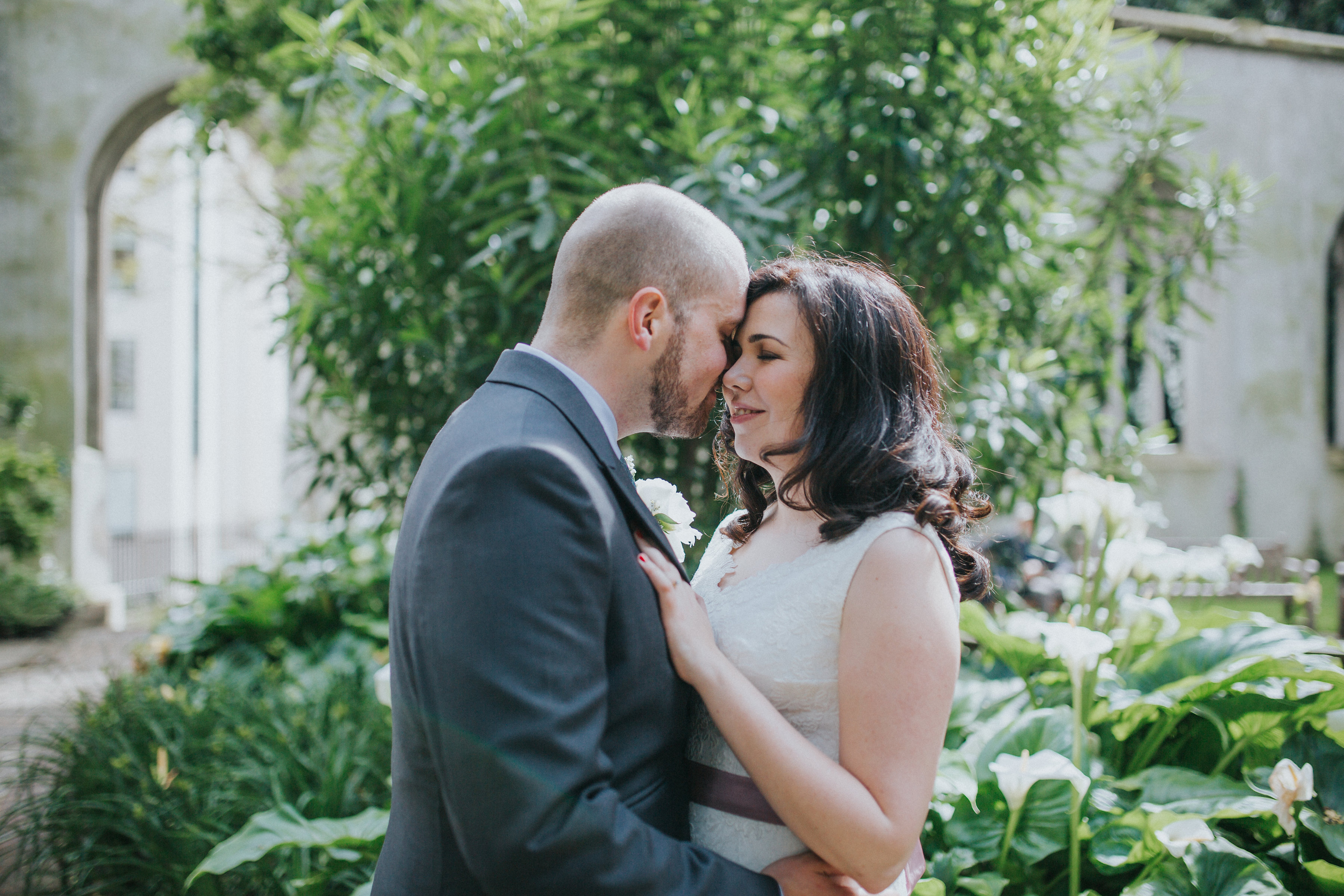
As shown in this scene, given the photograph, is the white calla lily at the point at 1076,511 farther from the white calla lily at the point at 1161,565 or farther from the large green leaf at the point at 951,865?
the large green leaf at the point at 951,865

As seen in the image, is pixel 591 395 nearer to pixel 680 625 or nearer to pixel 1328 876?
pixel 680 625

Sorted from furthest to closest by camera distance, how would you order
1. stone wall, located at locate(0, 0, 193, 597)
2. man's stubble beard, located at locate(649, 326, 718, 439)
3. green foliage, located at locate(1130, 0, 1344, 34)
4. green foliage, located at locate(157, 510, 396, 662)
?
1. green foliage, located at locate(1130, 0, 1344, 34)
2. stone wall, located at locate(0, 0, 193, 597)
3. green foliage, located at locate(157, 510, 396, 662)
4. man's stubble beard, located at locate(649, 326, 718, 439)

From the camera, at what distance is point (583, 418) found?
3.92 ft

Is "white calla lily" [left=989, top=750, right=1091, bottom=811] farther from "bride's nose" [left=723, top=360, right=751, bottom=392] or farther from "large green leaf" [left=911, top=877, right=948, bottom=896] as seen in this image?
"bride's nose" [left=723, top=360, right=751, bottom=392]

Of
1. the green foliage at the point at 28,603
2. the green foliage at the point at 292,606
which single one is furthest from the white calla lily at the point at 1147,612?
the green foliage at the point at 28,603

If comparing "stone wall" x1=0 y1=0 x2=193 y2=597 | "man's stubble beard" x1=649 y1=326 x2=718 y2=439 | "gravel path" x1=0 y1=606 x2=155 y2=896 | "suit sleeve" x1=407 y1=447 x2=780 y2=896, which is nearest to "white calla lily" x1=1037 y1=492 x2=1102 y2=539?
"man's stubble beard" x1=649 y1=326 x2=718 y2=439

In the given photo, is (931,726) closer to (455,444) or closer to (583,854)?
(583,854)

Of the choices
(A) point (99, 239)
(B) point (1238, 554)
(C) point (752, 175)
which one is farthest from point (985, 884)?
(A) point (99, 239)

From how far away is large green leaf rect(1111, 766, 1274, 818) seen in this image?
1.95 metres

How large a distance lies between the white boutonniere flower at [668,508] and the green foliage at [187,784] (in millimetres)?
1324

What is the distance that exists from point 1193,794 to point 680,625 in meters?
1.67

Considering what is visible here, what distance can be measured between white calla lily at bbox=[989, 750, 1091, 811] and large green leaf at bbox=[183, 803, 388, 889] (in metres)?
1.49

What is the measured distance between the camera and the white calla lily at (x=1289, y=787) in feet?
5.88

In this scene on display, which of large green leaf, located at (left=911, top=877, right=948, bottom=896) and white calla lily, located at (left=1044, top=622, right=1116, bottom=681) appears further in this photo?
white calla lily, located at (left=1044, top=622, right=1116, bottom=681)
